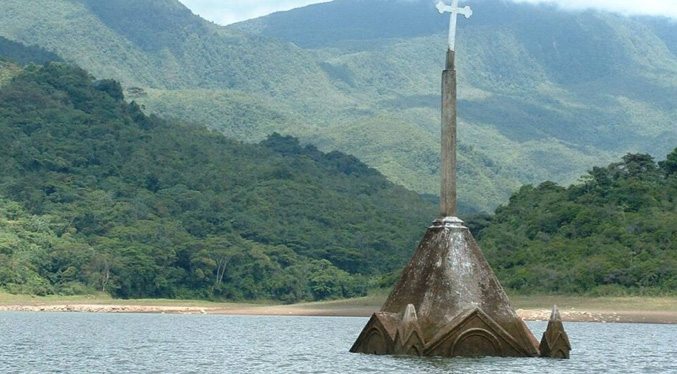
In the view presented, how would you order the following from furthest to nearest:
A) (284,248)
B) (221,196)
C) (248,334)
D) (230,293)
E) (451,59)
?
1. (221,196)
2. (284,248)
3. (230,293)
4. (248,334)
5. (451,59)

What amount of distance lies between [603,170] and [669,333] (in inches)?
2165

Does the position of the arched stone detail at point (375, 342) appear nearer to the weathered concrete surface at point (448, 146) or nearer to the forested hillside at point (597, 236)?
the weathered concrete surface at point (448, 146)

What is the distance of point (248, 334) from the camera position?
73.5 metres

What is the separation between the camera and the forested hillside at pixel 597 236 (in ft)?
322

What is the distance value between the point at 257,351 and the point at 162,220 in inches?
4268

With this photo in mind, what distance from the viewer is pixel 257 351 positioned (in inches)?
2160

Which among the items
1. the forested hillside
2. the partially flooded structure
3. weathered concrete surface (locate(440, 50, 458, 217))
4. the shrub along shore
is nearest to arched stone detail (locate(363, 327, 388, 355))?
the partially flooded structure

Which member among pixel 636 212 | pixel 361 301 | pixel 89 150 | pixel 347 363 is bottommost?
pixel 347 363

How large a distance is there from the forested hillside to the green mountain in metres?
30.8

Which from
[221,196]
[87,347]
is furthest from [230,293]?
[87,347]

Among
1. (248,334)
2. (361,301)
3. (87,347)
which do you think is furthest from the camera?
(361,301)

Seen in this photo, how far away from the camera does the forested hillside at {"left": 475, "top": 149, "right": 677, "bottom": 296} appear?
322ft

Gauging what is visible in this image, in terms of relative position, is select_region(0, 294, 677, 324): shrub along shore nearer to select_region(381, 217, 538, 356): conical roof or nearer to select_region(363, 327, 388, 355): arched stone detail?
select_region(363, 327, 388, 355): arched stone detail

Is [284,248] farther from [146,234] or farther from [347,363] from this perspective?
[347,363]
